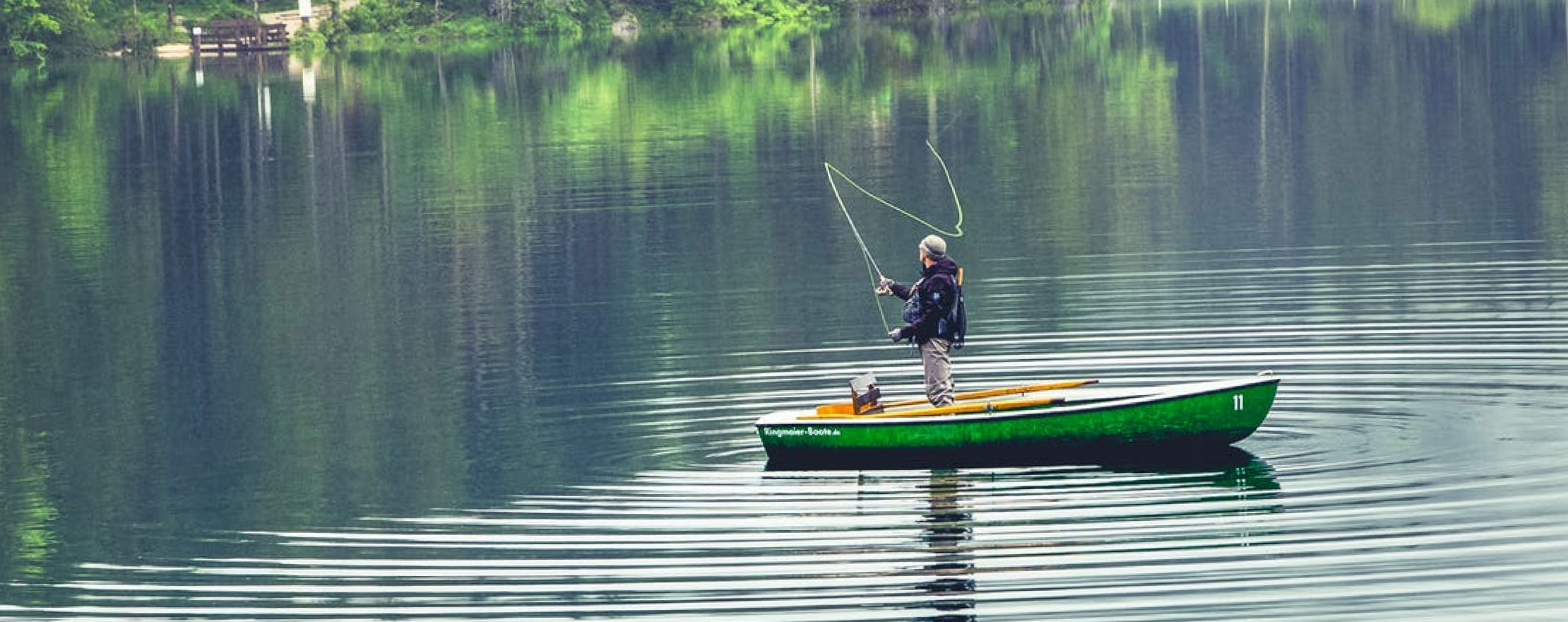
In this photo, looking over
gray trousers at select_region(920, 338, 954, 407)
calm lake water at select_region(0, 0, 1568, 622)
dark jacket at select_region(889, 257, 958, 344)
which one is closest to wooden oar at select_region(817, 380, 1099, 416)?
gray trousers at select_region(920, 338, 954, 407)

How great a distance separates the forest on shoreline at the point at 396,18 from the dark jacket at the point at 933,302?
112 meters

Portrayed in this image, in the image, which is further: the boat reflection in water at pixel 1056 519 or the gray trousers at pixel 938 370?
the gray trousers at pixel 938 370

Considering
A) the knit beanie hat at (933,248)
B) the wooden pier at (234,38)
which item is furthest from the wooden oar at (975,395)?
the wooden pier at (234,38)

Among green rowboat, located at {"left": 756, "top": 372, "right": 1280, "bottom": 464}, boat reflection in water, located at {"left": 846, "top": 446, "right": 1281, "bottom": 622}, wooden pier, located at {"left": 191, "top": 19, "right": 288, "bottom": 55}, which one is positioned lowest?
boat reflection in water, located at {"left": 846, "top": 446, "right": 1281, "bottom": 622}

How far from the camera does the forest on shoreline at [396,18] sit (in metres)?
131

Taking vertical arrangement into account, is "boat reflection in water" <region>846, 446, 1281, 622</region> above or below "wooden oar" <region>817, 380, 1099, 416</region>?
below

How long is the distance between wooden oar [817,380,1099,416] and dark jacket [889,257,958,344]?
2.47 ft

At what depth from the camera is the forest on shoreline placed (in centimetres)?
13125

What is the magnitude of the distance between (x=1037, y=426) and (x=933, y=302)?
199 cm

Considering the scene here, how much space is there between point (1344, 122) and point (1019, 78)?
26780mm

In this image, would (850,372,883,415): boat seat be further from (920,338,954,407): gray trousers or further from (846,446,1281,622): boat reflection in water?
(846,446,1281,622): boat reflection in water

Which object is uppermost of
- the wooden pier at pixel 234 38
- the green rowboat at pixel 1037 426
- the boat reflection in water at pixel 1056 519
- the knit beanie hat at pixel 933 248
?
the wooden pier at pixel 234 38

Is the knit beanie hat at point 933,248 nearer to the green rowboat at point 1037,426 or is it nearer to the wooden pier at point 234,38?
the green rowboat at point 1037,426

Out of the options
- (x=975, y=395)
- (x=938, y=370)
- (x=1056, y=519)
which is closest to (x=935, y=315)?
(x=938, y=370)
